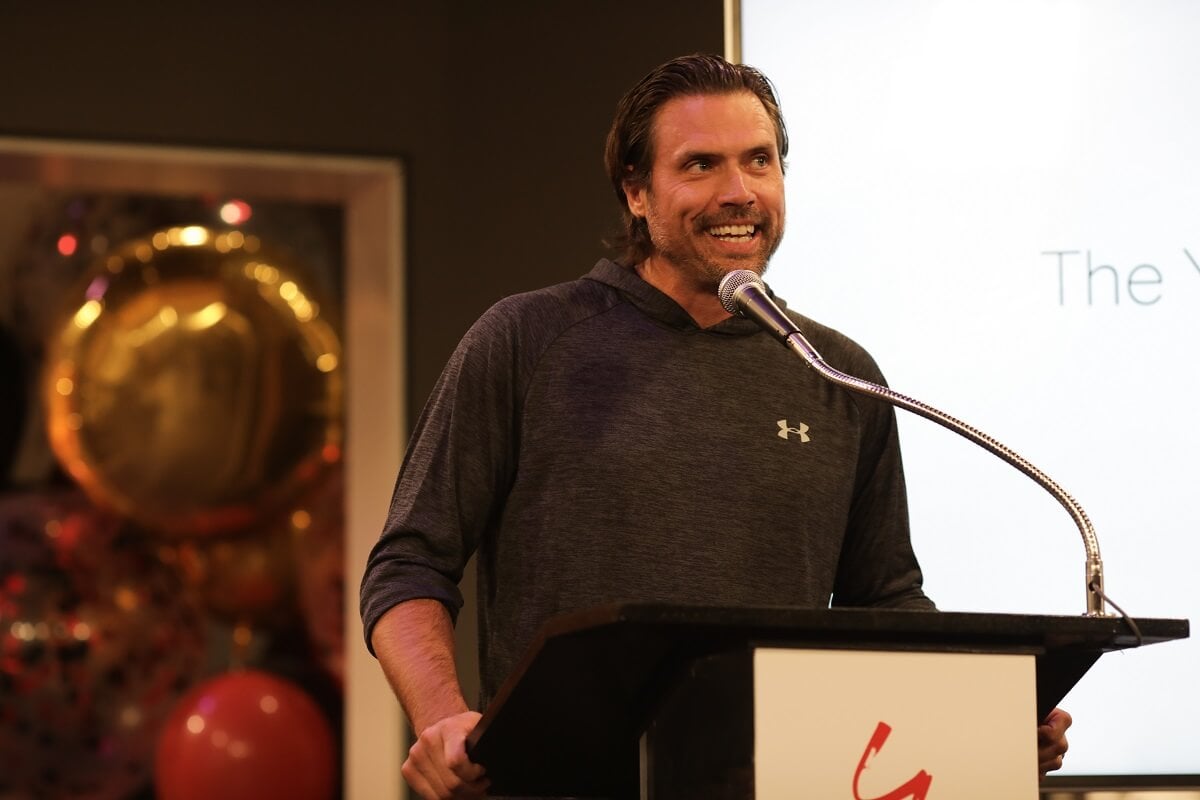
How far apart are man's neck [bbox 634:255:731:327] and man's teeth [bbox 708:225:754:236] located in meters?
0.07

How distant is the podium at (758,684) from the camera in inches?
41.9

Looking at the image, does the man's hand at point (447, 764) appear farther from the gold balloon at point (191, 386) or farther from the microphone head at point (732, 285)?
the gold balloon at point (191, 386)

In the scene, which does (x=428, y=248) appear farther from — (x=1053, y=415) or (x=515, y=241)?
(x=1053, y=415)

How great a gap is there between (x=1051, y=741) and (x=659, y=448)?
0.52m

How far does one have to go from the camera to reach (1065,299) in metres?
2.43

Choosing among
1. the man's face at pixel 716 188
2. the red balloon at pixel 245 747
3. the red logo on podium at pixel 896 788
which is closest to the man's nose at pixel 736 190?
the man's face at pixel 716 188

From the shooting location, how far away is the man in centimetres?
164

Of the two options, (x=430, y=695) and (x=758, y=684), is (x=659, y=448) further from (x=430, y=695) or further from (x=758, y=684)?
(x=758, y=684)

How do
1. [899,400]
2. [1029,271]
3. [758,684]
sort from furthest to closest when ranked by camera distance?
[1029,271], [899,400], [758,684]

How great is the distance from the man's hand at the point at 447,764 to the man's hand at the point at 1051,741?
500 mm

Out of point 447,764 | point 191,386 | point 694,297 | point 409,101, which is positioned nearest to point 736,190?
point 694,297

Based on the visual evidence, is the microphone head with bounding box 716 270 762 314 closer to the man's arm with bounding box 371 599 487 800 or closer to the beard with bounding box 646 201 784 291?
the beard with bounding box 646 201 784 291

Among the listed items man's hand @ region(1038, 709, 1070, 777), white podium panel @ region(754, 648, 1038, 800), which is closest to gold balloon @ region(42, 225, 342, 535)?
man's hand @ region(1038, 709, 1070, 777)

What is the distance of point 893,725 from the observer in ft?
3.63
